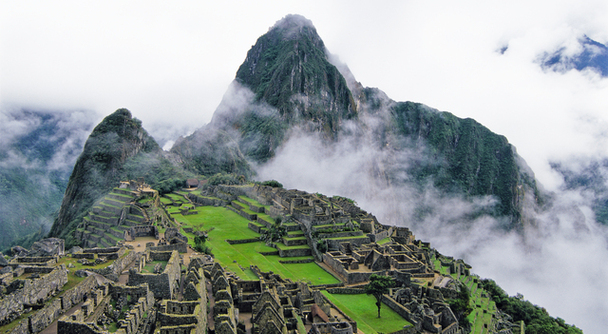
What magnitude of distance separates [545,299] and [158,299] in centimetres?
12211

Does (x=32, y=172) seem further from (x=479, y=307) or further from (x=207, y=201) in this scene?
(x=479, y=307)

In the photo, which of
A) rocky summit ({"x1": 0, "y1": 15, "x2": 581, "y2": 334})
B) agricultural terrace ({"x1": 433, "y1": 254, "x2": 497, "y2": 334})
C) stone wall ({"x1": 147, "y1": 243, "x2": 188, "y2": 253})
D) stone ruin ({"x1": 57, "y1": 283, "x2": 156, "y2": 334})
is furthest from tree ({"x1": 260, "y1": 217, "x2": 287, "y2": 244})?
stone ruin ({"x1": 57, "y1": 283, "x2": 156, "y2": 334})

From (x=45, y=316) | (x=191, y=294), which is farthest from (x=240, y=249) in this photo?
(x=45, y=316)

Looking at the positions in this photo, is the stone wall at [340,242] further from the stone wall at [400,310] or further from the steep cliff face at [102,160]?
the steep cliff face at [102,160]

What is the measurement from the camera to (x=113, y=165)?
81500 millimetres

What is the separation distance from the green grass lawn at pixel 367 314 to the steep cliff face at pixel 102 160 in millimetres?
44567

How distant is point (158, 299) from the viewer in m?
17.2

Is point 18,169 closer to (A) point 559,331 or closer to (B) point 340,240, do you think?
(B) point 340,240

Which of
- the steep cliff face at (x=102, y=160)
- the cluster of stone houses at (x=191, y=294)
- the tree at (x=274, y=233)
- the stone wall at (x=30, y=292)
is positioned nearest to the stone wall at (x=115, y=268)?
the cluster of stone houses at (x=191, y=294)

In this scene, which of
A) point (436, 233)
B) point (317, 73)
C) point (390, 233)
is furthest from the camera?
point (317, 73)

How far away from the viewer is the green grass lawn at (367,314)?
1156 inches

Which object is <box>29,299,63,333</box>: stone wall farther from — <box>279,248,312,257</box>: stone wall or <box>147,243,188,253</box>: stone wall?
<box>279,248,312,257</box>: stone wall

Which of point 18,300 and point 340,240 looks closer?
point 18,300

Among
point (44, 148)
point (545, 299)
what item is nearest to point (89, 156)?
point (44, 148)
